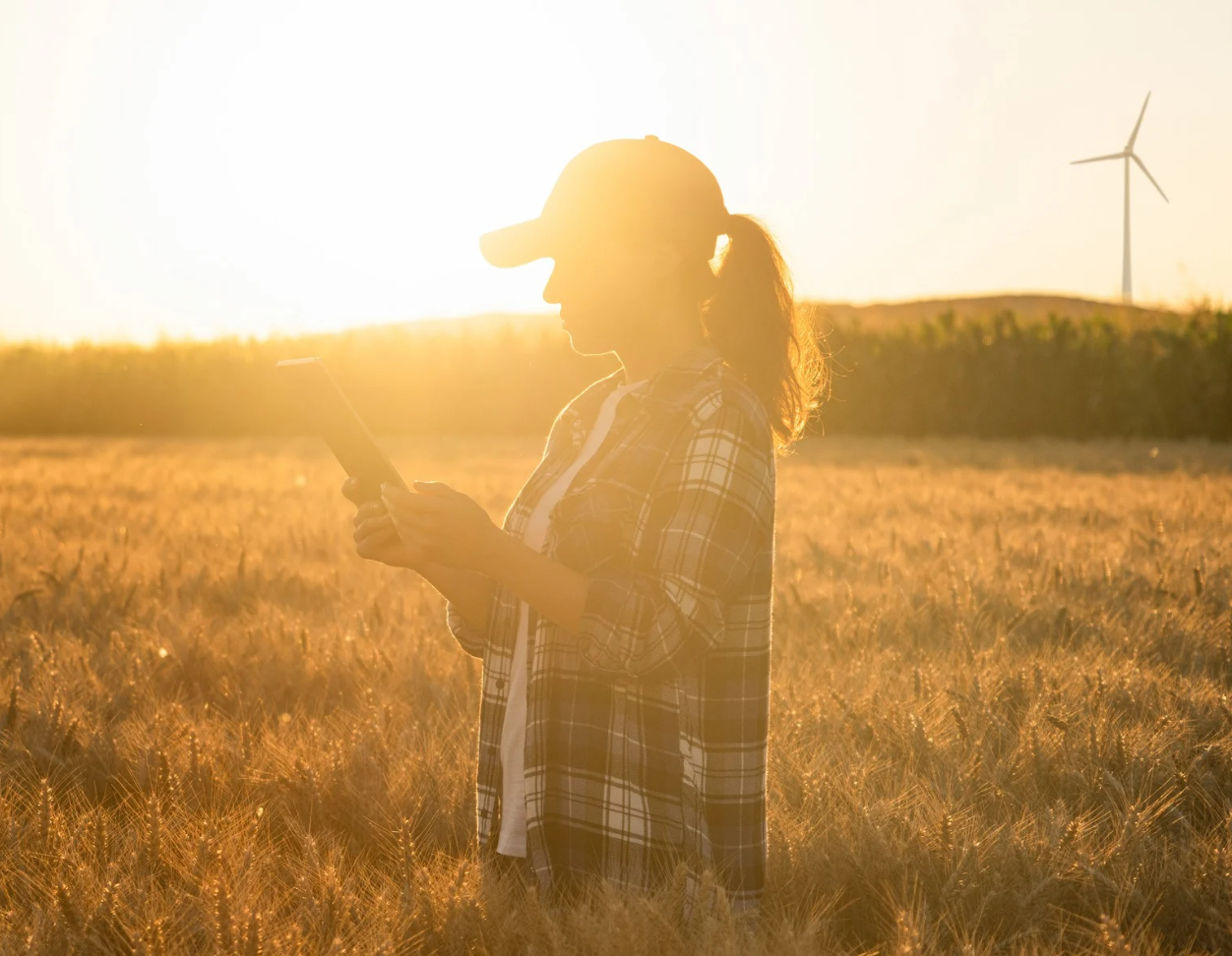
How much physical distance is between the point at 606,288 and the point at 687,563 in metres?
0.56

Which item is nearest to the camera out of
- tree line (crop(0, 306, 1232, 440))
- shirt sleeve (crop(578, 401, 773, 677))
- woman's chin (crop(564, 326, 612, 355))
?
shirt sleeve (crop(578, 401, 773, 677))

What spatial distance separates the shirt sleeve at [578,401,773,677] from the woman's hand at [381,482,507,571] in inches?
8.1

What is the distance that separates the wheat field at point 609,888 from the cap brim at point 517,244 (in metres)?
1.10

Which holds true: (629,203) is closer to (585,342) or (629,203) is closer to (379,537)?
(585,342)

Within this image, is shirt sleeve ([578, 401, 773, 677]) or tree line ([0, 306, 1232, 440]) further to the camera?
tree line ([0, 306, 1232, 440])

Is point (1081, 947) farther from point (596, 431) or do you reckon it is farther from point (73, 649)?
point (73, 649)

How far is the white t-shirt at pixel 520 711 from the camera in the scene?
85.4 inches

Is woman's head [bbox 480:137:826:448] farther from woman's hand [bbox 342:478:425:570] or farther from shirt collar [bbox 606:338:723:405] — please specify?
woman's hand [bbox 342:478:425:570]

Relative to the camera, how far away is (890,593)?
16.4 ft

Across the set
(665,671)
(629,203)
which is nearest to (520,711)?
(665,671)

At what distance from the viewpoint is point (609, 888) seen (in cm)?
183

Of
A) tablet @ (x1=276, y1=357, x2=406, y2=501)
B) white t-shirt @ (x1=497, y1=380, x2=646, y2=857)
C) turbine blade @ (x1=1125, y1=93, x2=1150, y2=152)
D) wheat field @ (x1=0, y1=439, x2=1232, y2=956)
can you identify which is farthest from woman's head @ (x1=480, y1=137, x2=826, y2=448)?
turbine blade @ (x1=1125, y1=93, x2=1150, y2=152)

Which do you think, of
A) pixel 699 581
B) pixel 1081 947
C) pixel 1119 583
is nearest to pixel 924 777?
pixel 1081 947

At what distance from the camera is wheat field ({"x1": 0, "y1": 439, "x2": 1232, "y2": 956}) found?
194 centimetres
